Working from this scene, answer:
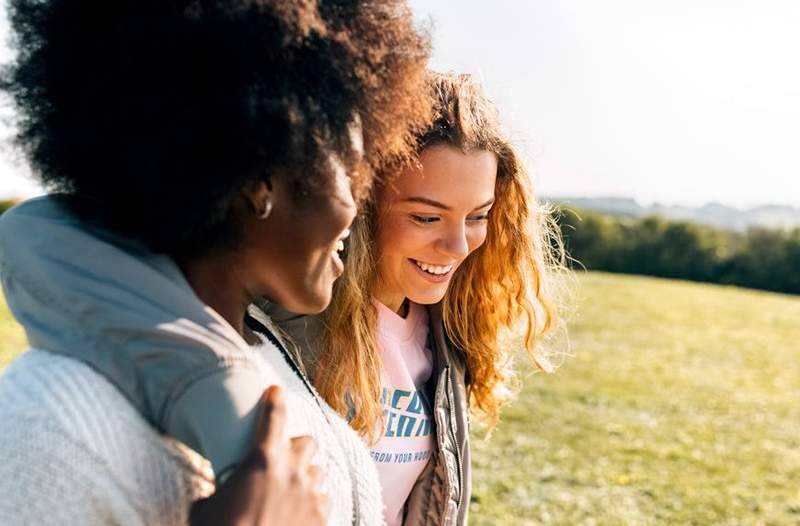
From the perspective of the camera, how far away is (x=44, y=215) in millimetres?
1330

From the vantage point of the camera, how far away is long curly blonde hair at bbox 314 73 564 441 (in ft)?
8.02

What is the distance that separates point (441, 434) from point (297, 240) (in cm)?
137

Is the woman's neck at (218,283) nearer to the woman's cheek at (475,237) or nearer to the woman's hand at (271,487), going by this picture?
the woman's hand at (271,487)

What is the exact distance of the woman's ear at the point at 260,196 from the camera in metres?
1.33

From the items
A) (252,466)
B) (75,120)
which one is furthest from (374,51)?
(252,466)

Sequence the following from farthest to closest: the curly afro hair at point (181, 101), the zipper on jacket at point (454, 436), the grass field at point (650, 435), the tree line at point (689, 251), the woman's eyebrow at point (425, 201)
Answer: the tree line at point (689, 251), the grass field at point (650, 435), the zipper on jacket at point (454, 436), the woman's eyebrow at point (425, 201), the curly afro hair at point (181, 101)

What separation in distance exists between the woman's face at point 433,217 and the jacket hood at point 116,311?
3.90 ft

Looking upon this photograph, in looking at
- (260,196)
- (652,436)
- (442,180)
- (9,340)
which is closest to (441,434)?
(442,180)

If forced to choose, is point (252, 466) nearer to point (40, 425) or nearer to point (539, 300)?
point (40, 425)

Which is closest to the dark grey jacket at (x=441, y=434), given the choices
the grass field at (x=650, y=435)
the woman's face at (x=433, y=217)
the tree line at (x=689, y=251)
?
the woman's face at (x=433, y=217)

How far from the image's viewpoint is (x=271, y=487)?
1177 millimetres

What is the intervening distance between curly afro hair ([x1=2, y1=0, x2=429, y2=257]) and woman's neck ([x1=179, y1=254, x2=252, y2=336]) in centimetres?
3

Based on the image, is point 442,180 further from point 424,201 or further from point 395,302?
point 395,302

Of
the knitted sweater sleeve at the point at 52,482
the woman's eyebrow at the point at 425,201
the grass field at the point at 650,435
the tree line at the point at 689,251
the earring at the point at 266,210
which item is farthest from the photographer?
the tree line at the point at 689,251
